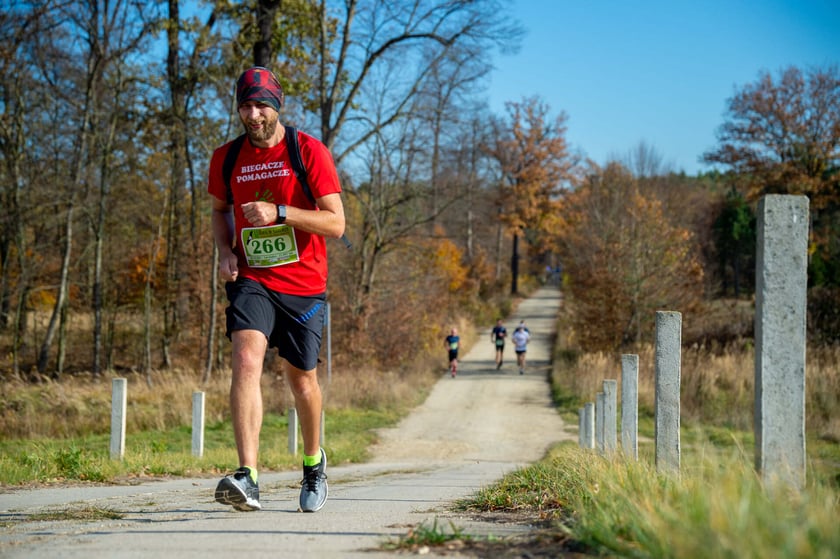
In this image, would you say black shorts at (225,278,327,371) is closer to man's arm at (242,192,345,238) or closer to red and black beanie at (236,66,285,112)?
man's arm at (242,192,345,238)

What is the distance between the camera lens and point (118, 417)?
385 inches

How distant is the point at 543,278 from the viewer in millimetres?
83938

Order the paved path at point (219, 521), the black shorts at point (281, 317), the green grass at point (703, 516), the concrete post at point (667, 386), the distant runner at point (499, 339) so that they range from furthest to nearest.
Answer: the distant runner at point (499, 339), the concrete post at point (667, 386), the black shorts at point (281, 317), the paved path at point (219, 521), the green grass at point (703, 516)

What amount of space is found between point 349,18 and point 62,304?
529 inches

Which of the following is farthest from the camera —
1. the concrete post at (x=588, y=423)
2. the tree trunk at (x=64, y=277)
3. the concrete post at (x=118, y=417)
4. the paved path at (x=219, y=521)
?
the tree trunk at (x=64, y=277)

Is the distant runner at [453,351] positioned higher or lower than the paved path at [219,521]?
lower

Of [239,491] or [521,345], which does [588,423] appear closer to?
[239,491]

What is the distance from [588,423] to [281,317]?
9.36 metres

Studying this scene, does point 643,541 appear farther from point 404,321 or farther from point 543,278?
point 543,278

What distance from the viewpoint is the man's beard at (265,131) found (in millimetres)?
4863

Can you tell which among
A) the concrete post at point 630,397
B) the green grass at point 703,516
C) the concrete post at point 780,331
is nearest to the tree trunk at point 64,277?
the concrete post at point 630,397

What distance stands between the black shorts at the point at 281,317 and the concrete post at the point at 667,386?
2188mm

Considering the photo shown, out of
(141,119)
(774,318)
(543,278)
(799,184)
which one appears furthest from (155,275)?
(543,278)

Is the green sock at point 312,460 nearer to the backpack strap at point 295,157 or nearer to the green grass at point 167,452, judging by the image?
the backpack strap at point 295,157
